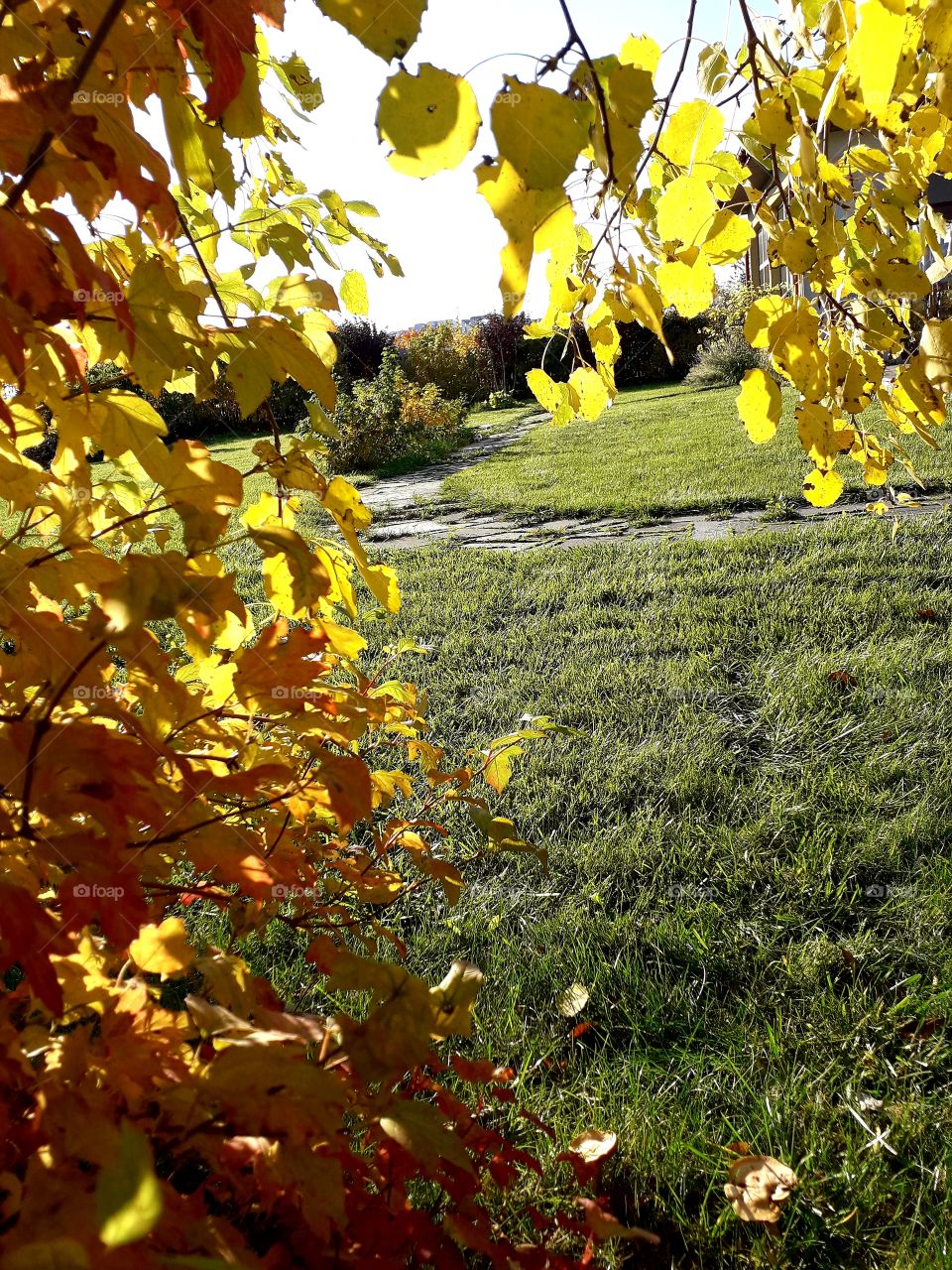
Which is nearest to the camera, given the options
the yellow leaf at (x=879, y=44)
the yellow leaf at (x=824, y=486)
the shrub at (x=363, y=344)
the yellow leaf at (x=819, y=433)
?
the yellow leaf at (x=879, y=44)

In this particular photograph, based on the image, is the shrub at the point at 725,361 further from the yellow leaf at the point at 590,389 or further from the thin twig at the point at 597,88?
the thin twig at the point at 597,88

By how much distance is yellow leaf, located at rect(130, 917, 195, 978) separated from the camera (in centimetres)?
82

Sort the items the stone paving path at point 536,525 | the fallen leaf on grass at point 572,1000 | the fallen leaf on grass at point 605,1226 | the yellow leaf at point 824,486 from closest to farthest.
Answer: the fallen leaf on grass at point 605,1226 < the yellow leaf at point 824,486 < the fallen leaf on grass at point 572,1000 < the stone paving path at point 536,525

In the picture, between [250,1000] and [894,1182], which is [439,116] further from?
[894,1182]

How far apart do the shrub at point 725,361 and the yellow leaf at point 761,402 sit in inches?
562

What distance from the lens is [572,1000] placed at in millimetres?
1932

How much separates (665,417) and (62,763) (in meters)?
11.5

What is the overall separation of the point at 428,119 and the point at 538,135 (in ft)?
0.28

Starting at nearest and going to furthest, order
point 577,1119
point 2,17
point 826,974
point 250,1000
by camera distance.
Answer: point 2,17
point 250,1000
point 577,1119
point 826,974

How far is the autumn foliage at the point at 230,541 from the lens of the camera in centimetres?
64

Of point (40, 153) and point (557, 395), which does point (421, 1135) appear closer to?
point (40, 153)

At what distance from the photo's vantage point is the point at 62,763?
0.67 m

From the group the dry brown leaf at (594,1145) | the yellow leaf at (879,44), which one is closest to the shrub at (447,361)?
the dry brown leaf at (594,1145)

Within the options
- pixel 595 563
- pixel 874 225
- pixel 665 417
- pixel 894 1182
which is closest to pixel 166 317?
pixel 874 225
